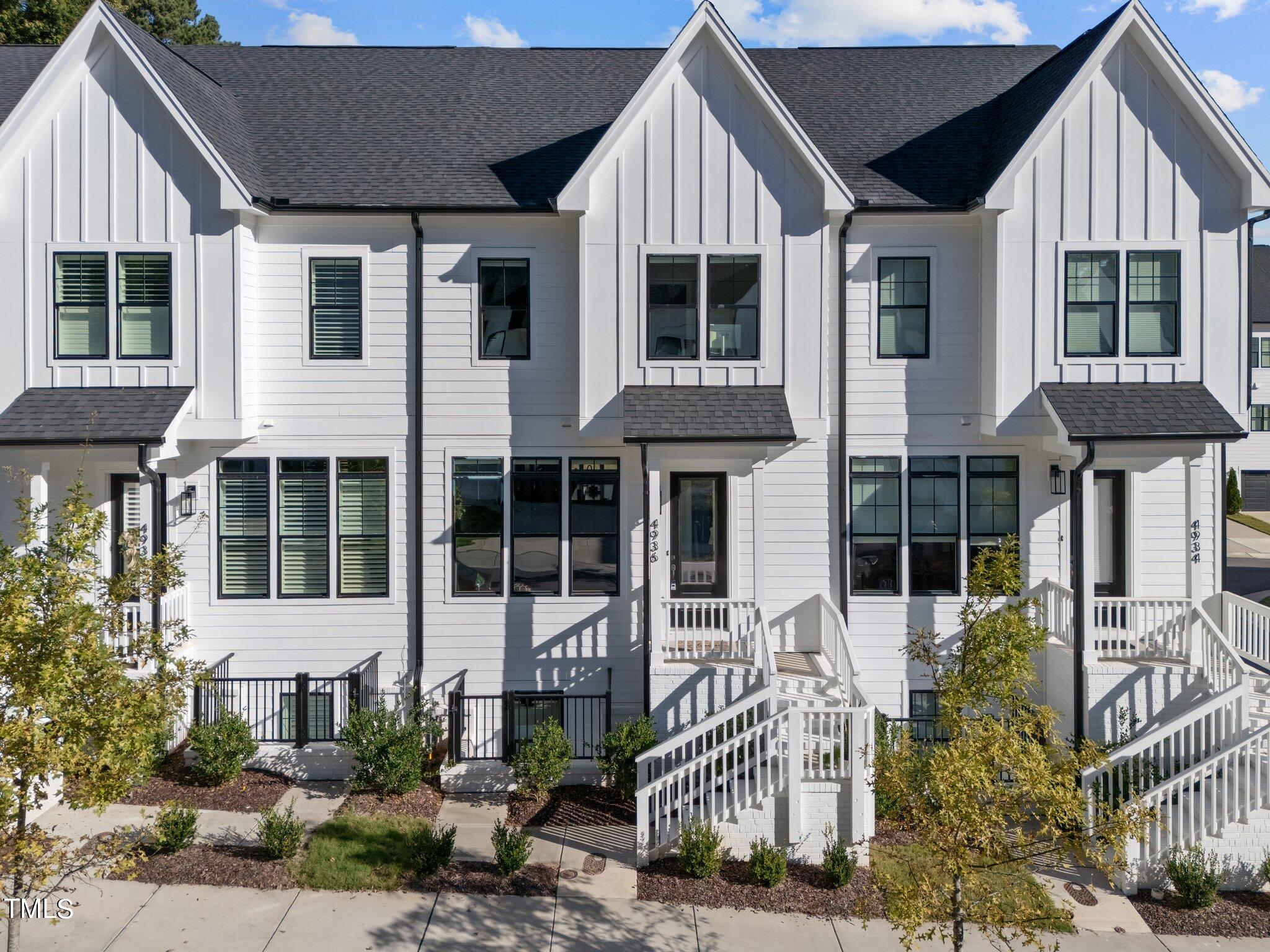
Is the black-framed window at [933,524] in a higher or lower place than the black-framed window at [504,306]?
lower

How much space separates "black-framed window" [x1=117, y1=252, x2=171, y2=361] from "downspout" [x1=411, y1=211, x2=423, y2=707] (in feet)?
11.7

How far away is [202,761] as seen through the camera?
13.2 meters

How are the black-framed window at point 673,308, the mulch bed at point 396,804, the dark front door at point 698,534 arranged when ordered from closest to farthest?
the mulch bed at point 396,804, the black-framed window at point 673,308, the dark front door at point 698,534

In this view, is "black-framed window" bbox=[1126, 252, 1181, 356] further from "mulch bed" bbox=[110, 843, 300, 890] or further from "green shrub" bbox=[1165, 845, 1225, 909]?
"mulch bed" bbox=[110, 843, 300, 890]

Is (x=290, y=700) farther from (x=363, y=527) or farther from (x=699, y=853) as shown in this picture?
(x=699, y=853)

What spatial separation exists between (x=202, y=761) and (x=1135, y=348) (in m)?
14.7

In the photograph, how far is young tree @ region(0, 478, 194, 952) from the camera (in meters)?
7.68

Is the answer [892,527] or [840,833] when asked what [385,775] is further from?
[892,527]

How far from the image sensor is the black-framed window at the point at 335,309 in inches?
592

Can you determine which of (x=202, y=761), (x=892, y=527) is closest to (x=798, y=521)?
(x=892, y=527)

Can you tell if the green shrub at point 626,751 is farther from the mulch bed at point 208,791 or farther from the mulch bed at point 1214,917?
the mulch bed at point 1214,917

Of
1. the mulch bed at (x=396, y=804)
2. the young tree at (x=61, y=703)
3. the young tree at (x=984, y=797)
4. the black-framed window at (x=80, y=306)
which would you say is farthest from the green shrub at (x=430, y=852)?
the black-framed window at (x=80, y=306)

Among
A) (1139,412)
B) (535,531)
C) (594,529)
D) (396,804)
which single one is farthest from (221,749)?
(1139,412)

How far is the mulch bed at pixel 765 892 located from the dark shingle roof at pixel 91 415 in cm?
888
